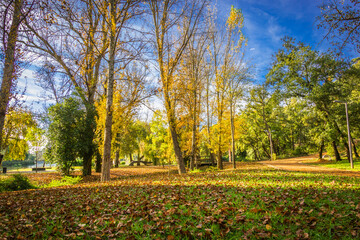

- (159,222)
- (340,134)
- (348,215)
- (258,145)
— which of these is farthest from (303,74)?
(159,222)

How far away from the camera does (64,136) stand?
13750 mm

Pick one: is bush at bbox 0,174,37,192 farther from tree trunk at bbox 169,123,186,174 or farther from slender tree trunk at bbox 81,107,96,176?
tree trunk at bbox 169,123,186,174

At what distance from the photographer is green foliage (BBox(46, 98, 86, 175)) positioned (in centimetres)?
1372

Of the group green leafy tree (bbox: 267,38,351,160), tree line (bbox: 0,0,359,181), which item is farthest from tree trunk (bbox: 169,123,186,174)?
green leafy tree (bbox: 267,38,351,160)

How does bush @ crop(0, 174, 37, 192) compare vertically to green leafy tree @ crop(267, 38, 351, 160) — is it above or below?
below

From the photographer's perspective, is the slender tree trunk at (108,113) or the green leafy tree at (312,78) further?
the green leafy tree at (312,78)

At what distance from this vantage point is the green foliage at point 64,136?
540 inches

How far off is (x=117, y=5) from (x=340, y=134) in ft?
73.7

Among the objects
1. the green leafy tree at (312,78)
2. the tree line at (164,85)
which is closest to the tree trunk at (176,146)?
the tree line at (164,85)

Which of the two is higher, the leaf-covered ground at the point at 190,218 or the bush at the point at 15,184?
the leaf-covered ground at the point at 190,218

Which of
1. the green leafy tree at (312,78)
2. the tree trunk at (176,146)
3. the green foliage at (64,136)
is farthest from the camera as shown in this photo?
the green leafy tree at (312,78)

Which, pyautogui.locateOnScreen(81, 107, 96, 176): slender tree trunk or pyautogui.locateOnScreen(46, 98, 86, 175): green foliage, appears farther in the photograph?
pyautogui.locateOnScreen(81, 107, 96, 176): slender tree trunk

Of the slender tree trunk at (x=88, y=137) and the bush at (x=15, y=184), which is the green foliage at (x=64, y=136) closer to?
the slender tree trunk at (x=88, y=137)

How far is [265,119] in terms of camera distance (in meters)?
32.6
